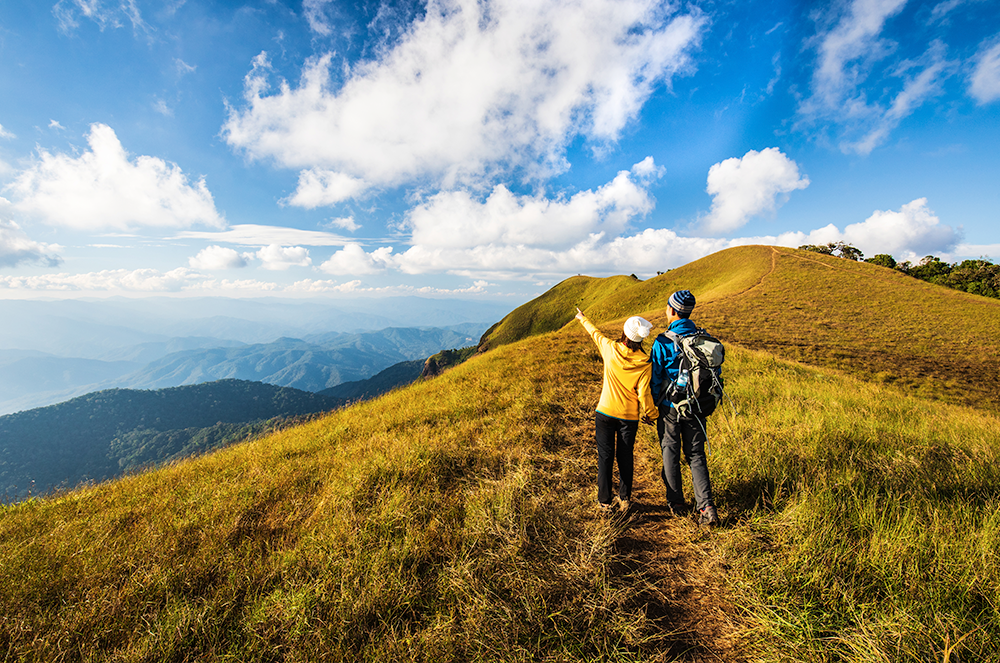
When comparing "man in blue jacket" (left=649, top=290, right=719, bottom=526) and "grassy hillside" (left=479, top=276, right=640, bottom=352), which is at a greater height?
"grassy hillside" (left=479, top=276, right=640, bottom=352)

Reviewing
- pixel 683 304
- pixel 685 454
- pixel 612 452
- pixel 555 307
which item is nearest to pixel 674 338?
pixel 683 304

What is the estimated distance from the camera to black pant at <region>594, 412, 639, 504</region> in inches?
186

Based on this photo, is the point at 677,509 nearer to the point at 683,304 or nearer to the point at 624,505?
the point at 624,505

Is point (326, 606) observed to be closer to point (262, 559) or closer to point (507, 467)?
point (262, 559)

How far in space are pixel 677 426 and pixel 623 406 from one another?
822 millimetres

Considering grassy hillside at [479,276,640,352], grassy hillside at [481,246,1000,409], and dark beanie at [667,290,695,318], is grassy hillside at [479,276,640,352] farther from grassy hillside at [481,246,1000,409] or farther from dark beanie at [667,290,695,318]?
dark beanie at [667,290,695,318]

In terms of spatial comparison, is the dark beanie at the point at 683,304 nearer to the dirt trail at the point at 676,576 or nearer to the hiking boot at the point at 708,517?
the hiking boot at the point at 708,517

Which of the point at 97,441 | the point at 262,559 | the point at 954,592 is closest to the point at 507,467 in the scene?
the point at 262,559

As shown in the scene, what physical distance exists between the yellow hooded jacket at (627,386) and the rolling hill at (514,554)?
143 cm

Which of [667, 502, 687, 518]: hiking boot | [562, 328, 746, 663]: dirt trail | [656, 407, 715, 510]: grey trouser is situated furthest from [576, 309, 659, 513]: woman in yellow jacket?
[667, 502, 687, 518]: hiking boot

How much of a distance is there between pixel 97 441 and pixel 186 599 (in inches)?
10754

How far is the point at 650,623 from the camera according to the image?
10.0ft

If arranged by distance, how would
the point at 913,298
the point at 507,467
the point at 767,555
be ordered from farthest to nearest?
the point at 913,298 < the point at 507,467 < the point at 767,555

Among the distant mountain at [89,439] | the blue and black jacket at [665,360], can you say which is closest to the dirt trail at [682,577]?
the blue and black jacket at [665,360]
